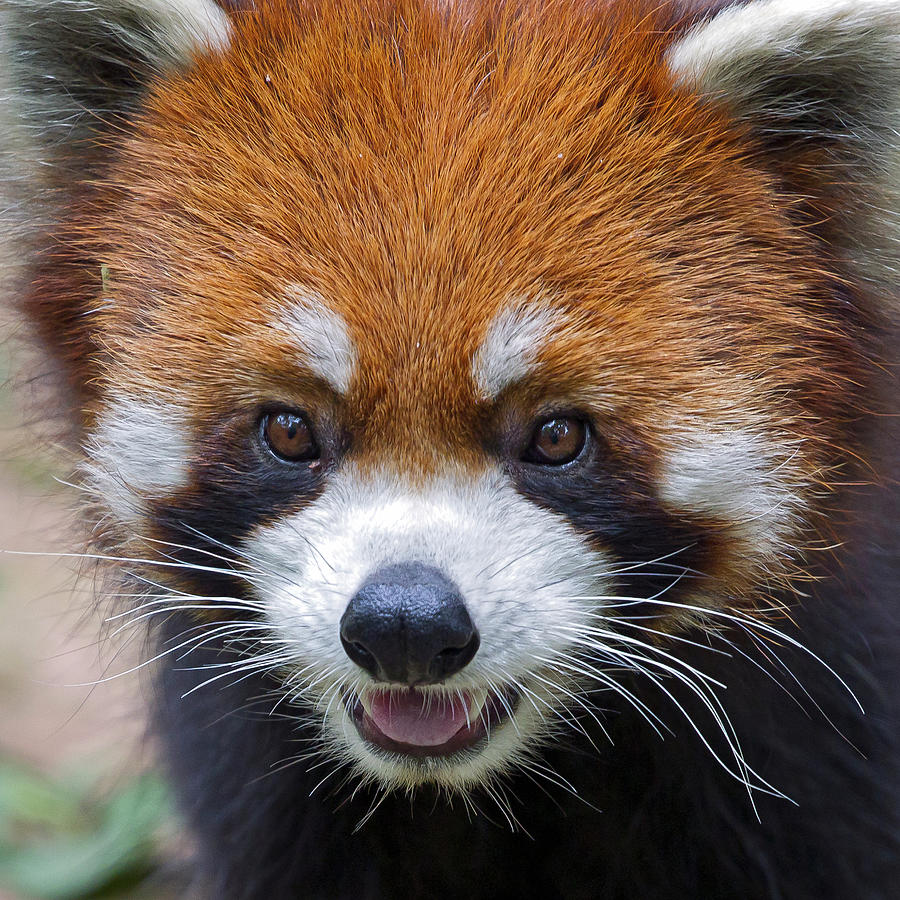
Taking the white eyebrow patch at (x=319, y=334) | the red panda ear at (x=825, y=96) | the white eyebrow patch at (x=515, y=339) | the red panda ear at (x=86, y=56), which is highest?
the red panda ear at (x=825, y=96)

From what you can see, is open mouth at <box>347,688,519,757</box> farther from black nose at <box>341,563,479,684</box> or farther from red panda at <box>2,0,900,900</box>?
black nose at <box>341,563,479,684</box>

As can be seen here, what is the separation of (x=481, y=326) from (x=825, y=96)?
2.61 feet

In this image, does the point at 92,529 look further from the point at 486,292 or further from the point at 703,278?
the point at 703,278

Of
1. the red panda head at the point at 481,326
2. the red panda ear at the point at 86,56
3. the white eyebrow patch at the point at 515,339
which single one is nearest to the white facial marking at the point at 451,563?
the red panda head at the point at 481,326

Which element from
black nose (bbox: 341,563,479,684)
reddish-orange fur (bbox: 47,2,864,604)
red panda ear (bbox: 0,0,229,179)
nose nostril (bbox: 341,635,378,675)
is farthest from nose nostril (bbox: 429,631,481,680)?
red panda ear (bbox: 0,0,229,179)

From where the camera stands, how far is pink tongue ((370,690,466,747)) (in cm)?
256

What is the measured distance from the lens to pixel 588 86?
247cm

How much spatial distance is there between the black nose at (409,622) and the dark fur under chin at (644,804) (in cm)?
67

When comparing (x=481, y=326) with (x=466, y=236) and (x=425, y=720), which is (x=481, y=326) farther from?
(x=425, y=720)

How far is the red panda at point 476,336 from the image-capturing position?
236 centimetres

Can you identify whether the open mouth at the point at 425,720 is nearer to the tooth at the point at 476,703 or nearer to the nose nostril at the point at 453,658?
the tooth at the point at 476,703

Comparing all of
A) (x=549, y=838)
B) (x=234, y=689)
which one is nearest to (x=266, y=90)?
(x=234, y=689)

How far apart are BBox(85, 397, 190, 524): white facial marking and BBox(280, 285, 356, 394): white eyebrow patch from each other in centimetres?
30

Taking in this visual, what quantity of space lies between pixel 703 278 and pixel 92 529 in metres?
1.37
